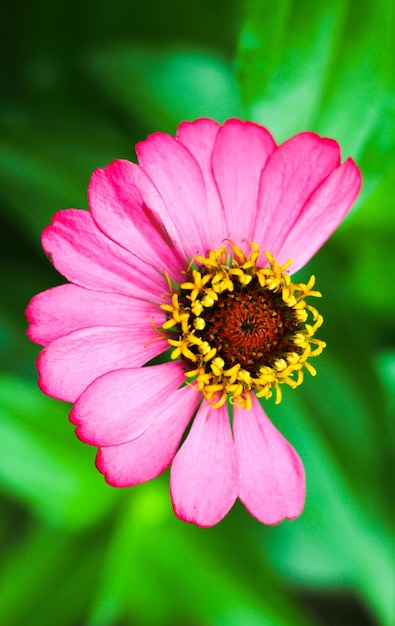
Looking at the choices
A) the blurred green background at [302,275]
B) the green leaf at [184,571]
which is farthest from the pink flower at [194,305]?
the green leaf at [184,571]

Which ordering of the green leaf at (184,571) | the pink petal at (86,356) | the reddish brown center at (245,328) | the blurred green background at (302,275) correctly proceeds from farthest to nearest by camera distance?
the green leaf at (184,571), the blurred green background at (302,275), the reddish brown center at (245,328), the pink petal at (86,356)

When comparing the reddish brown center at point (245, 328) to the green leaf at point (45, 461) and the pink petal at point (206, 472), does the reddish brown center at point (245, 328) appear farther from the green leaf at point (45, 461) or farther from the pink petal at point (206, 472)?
the green leaf at point (45, 461)

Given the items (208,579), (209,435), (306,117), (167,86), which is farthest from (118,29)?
(208,579)

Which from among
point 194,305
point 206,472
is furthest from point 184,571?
point 194,305

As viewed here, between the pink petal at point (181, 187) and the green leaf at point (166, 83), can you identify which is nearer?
the pink petal at point (181, 187)

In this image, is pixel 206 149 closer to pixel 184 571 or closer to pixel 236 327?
pixel 236 327

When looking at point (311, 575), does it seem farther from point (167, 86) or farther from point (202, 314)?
point (167, 86)
